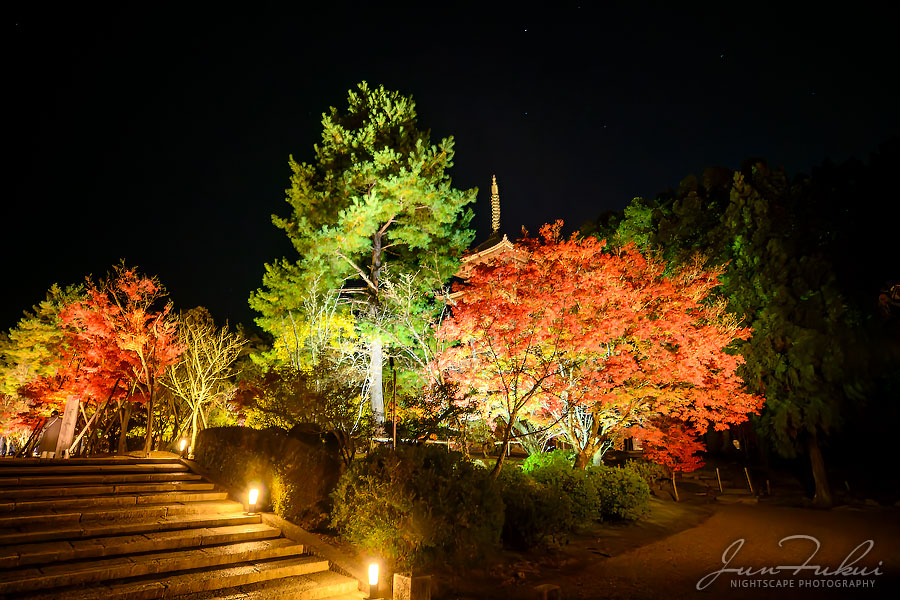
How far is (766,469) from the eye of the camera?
1880 centimetres

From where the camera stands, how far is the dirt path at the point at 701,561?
21.1 ft

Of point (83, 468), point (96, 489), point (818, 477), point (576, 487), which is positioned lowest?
point (818, 477)

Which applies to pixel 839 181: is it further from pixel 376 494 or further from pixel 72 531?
pixel 72 531

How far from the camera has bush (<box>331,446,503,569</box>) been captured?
20.1 ft

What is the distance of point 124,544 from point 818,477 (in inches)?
732

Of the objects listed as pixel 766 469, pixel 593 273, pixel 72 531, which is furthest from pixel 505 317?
pixel 766 469

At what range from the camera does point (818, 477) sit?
14.8m

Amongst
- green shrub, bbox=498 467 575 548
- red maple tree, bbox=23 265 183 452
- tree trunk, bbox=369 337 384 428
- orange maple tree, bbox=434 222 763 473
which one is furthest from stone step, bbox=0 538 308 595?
tree trunk, bbox=369 337 384 428

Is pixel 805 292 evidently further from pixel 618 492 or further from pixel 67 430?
pixel 67 430

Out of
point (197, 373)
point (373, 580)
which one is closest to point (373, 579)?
point (373, 580)

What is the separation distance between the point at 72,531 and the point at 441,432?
20.6ft

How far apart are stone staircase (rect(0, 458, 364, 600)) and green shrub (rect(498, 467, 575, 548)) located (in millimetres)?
3309

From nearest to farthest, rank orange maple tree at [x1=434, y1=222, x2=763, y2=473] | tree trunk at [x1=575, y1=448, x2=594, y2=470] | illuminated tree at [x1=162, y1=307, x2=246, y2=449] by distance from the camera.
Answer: orange maple tree at [x1=434, y1=222, x2=763, y2=473]
tree trunk at [x1=575, y1=448, x2=594, y2=470]
illuminated tree at [x1=162, y1=307, x2=246, y2=449]
